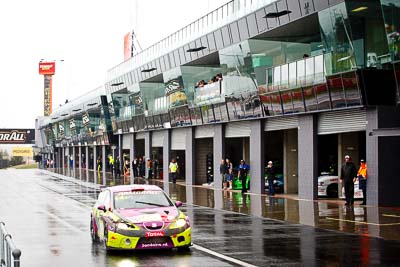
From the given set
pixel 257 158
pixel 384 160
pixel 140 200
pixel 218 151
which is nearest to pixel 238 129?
pixel 218 151

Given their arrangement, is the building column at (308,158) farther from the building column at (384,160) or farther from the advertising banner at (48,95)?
the advertising banner at (48,95)

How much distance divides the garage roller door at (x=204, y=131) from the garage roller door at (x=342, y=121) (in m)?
13.7

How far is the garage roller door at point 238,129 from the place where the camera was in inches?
1453

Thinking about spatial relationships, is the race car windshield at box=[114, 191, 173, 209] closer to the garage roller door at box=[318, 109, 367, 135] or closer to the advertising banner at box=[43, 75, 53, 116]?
the garage roller door at box=[318, 109, 367, 135]

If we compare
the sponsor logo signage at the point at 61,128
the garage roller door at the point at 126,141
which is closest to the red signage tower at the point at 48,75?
the sponsor logo signage at the point at 61,128

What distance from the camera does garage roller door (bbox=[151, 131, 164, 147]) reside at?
175 feet

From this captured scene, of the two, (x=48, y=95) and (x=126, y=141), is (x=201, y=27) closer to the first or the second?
(x=126, y=141)

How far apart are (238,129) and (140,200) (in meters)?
23.0

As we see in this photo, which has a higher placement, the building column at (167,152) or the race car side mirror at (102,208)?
the building column at (167,152)

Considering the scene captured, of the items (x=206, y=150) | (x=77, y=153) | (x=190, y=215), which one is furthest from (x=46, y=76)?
(x=190, y=215)

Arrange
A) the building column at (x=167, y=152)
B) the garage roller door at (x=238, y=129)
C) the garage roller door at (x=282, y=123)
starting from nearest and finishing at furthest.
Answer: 1. the garage roller door at (x=282, y=123)
2. the garage roller door at (x=238, y=129)
3. the building column at (x=167, y=152)

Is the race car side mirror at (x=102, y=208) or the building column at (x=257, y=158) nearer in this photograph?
the race car side mirror at (x=102, y=208)

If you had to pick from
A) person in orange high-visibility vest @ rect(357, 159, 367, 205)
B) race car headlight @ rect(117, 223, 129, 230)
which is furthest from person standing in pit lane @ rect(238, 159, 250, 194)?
race car headlight @ rect(117, 223, 129, 230)

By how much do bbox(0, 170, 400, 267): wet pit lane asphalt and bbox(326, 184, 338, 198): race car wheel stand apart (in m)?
4.77
